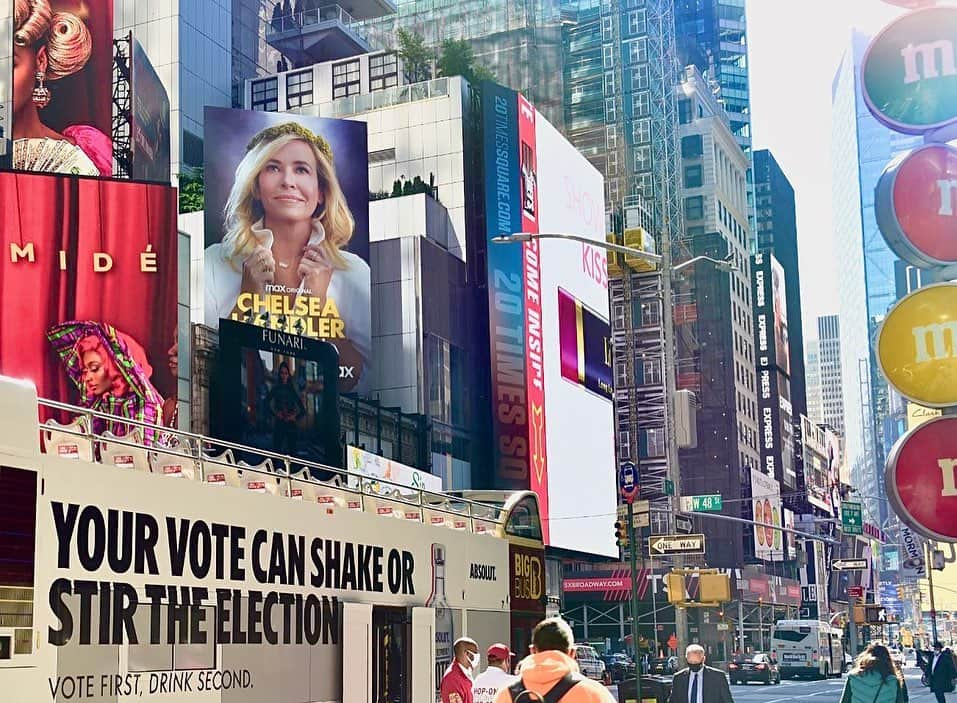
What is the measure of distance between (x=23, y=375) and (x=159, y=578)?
3001 centimetres

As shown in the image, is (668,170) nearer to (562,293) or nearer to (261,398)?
(562,293)

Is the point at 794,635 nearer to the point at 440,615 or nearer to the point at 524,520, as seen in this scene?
the point at 524,520

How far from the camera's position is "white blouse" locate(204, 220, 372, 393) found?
57.8 m

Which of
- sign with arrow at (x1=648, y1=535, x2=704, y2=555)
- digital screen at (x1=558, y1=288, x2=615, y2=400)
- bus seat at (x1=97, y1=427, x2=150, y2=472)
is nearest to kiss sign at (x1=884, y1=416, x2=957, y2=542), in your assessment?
bus seat at (x1=97, y1=427, x2=150, y2=472)

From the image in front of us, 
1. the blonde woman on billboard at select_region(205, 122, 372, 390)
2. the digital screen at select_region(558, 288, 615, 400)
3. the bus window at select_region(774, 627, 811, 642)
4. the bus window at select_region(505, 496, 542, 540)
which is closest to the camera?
the bus window at select_region(505, 496, 542, 540)

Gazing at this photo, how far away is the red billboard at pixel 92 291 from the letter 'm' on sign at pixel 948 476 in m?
36.4

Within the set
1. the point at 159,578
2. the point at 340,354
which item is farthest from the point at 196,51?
the point at 159,578

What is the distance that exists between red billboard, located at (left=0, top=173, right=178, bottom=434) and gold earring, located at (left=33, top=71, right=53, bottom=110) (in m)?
10.8

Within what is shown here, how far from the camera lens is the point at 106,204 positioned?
42406 millimetres

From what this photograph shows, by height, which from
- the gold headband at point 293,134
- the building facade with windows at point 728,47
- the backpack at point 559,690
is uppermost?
the building facade with windows at point 728,47

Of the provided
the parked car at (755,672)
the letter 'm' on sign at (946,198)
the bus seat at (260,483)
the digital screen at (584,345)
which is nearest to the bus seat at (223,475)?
the bus seat at (260,483)

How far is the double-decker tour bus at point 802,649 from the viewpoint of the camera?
7219cm

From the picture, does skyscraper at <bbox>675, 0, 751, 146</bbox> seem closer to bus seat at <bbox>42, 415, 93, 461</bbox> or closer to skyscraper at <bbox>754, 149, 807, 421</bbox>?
skyscraper at <bbox>754, 149, 807, 421</bbox>

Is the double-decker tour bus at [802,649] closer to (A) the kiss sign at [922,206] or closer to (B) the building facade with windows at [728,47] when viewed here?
(A) the kiss sign at [922,206]
